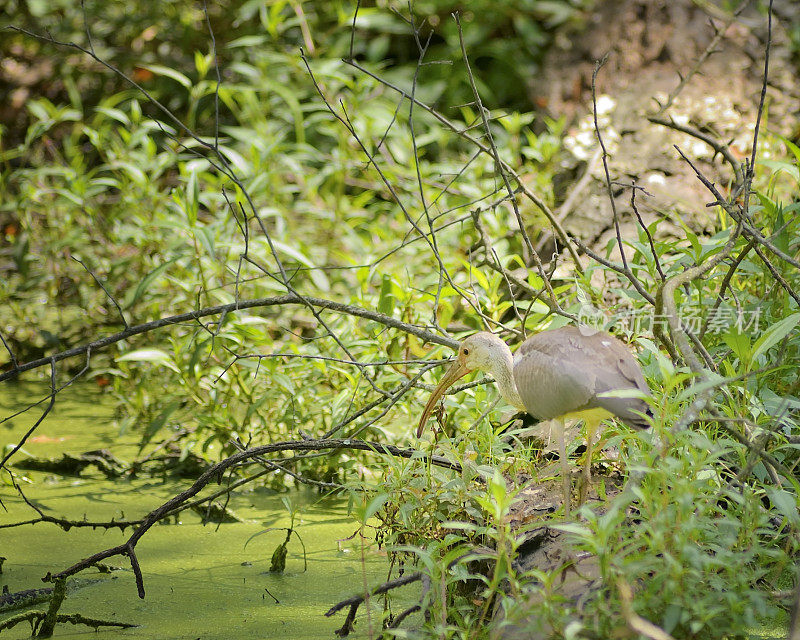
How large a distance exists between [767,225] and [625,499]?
184 centimetres

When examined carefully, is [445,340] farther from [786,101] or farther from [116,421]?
[786,101]

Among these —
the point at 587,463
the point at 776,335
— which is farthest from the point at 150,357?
the point at 776,335

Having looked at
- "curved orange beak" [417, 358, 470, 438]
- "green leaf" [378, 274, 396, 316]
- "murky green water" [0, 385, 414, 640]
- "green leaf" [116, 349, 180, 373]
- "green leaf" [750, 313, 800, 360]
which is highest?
"green leaf" [378, 274, 396, 316]

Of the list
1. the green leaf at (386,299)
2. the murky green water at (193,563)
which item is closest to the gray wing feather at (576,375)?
the murky green water at (193,563)

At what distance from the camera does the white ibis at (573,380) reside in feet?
7.10

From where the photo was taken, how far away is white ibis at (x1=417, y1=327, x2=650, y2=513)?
2164 mm

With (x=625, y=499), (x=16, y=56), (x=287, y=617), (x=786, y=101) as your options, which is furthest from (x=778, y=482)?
(x=16, y=56)

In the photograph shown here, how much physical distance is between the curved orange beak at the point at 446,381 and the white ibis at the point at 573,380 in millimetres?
194

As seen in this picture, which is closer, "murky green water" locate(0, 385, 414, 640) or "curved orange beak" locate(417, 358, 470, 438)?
"murky green water" locate(0, 385, 414, 640)

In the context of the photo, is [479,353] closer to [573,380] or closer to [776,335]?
[573,380]

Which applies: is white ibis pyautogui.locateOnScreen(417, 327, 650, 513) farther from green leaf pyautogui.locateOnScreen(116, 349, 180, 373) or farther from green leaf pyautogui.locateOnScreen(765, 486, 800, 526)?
green leaf pyautogui.locateOnScreen(116, 349, 180, 373)

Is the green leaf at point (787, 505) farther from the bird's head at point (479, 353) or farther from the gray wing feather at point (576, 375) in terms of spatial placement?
the bird's head at point (479, 353)

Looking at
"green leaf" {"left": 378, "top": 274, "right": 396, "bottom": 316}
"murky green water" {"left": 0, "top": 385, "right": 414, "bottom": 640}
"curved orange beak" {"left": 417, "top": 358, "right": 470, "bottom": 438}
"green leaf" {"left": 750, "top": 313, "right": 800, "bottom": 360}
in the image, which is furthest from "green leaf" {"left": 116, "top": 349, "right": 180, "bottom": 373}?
"green leaf" {"left": 750, "top": 313, "right": 800, "bottom": 360}

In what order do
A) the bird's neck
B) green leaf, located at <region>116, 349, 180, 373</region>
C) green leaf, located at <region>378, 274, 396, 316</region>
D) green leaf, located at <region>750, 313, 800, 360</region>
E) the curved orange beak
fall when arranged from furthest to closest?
green leaf, located at <region>116, 349, 180, 373</region>
green leaf, located at <region>378, 274, 396, 316</region>
the curved orange beak
the bird's neck
green leaf, located at <region>750, 313, 800, 360</region>
